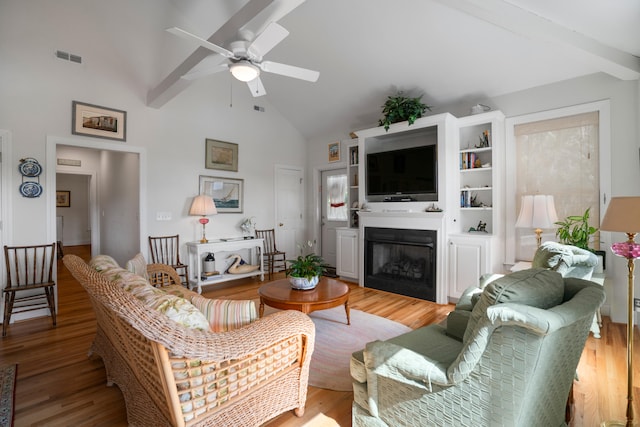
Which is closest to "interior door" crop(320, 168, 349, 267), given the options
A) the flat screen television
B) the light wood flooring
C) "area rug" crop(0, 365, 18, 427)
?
the flat screen television

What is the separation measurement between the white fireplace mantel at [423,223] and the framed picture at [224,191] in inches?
85.5

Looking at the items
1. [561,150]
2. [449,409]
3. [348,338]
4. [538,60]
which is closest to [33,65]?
[348,338]

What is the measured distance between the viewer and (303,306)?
2.60 meters

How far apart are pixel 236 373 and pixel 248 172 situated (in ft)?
14.2

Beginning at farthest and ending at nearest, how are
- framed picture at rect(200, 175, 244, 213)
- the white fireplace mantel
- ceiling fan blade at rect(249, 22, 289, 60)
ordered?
framed picture at rect(200, 175, 244, 213) < the white fireplace mantel < ceiling fan blade at rect(249, 22, 289, 60)

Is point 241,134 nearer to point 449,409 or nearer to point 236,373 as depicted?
point 236,373

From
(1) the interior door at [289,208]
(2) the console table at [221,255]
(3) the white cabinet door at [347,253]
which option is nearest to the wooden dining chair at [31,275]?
(2) the console table at [221,255]

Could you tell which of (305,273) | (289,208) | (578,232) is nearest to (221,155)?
(289,208)

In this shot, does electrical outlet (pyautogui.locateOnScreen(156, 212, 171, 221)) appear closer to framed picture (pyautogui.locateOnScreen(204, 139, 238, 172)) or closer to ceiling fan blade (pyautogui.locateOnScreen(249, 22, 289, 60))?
framed picture (pyautogui.locateOnScreen(204, 139, 238, 172))

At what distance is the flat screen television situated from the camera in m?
4.13

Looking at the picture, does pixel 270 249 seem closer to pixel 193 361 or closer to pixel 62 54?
pixel 62 54

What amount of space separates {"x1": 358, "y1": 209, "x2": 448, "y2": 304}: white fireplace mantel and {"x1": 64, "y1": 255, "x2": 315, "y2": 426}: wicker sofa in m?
2.64

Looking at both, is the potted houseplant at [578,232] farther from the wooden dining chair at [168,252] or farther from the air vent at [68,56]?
the air vent at [68,56]

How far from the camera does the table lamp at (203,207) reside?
14.8 ft
